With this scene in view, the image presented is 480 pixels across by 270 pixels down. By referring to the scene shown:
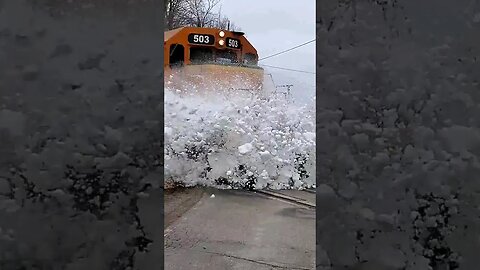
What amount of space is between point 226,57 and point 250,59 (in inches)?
27.1

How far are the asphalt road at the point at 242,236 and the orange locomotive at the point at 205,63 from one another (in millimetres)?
2939

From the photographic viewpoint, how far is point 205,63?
9.25 meters

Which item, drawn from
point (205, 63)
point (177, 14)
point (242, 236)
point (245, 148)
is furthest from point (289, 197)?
point (177, 14)

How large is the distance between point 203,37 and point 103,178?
8203 mm

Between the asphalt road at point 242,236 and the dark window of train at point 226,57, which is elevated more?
the dark window of train at point 226,57

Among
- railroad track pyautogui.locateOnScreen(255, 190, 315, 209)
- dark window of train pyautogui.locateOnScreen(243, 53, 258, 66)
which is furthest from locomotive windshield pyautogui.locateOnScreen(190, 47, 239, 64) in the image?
railroad track pyautogui.locateOnScreen(255, 190, 315, 209)

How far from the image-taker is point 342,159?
1300 millimetres

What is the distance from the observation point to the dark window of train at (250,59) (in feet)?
33.1

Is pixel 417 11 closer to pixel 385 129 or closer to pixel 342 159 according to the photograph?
pixel 385 129

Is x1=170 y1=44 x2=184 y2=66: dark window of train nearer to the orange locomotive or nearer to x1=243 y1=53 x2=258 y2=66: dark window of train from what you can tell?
the orange locomotive

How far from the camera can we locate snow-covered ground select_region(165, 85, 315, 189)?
7715 millimetres

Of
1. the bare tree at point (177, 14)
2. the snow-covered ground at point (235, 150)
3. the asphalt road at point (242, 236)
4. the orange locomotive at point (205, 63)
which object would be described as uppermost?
the bare tree at point (177, 14)

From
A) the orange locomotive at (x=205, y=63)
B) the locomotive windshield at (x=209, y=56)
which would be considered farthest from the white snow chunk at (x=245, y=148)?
the locomotive windshield at (x=209, y=56)

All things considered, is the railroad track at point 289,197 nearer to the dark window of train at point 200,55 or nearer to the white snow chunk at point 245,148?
the white snow chunk at point 245,148
